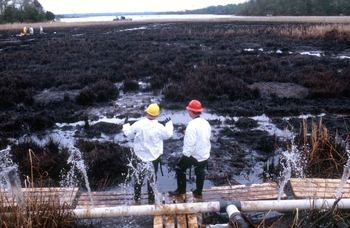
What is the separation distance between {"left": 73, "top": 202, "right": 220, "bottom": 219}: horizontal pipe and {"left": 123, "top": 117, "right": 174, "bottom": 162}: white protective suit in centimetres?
97

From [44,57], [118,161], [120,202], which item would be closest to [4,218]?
[120,202]

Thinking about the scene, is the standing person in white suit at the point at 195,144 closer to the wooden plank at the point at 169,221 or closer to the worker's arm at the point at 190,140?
the worker's arm at the point at 190,140

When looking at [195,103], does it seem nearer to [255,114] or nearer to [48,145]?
[48,145]

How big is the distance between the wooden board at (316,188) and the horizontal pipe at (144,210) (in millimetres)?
1698

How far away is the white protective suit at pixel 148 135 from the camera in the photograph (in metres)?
6.09

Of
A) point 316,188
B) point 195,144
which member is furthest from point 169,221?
point 316,188

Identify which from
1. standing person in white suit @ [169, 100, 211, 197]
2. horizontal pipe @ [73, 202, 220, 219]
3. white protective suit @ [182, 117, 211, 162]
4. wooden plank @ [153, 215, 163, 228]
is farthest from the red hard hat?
wooden plank @ [153, 215, 163, 228]

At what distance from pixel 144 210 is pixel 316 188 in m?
2.96

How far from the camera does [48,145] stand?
9633mm

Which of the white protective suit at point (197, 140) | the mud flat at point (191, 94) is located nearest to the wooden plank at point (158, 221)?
the white protective suit at point (197, 140)

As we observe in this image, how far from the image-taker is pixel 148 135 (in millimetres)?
6105

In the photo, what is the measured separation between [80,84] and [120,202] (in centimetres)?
1219

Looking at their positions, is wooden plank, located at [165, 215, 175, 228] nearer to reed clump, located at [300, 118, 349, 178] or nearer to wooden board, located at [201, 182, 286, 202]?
wooden board, located at [201, 182, 286, 202]

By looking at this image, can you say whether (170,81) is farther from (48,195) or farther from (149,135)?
(48,195)
